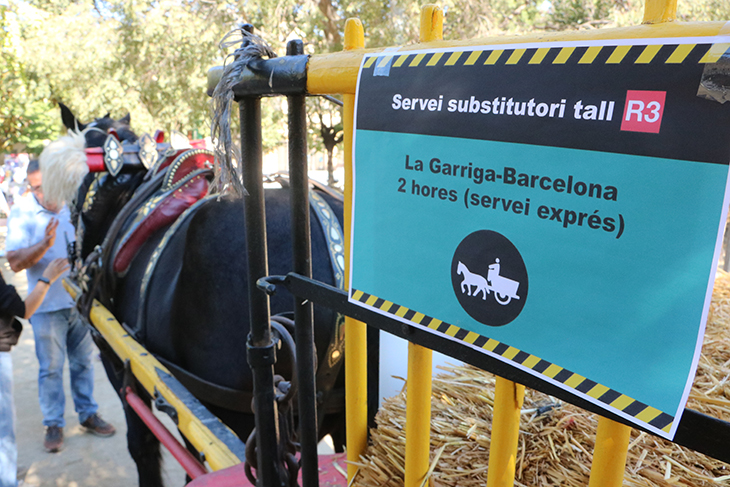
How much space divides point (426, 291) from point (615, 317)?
0.30m

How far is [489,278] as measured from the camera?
73 centimetres

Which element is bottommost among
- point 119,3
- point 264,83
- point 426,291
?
point 426,291

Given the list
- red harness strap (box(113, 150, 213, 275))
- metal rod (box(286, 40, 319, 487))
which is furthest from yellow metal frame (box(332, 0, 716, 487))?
red harness strap (box(113, 150, 213, 275))

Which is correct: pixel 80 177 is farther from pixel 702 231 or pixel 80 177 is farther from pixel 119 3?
pixel 119 3

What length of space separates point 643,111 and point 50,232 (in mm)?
4071

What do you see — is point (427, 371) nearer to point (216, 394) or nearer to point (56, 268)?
point (216, 394)

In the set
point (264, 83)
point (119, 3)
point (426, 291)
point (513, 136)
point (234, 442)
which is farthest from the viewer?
point (119, 3)

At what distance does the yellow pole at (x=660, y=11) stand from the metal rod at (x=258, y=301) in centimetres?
83

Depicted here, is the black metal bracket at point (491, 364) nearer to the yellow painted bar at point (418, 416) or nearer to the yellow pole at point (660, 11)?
the yellow painted bar at point (418, 416)

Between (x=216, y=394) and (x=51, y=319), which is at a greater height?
(x=216, y=394)

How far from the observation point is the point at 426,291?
0.84 meters

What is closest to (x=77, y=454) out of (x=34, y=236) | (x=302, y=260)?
(x=34, y=236)

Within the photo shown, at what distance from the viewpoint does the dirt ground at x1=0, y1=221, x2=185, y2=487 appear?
3562 mm

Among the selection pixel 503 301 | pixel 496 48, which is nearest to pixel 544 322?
pixel 503 301
